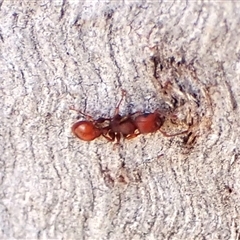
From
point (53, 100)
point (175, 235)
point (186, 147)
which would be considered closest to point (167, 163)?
point (186, 147)

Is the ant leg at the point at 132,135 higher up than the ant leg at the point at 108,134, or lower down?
lower down

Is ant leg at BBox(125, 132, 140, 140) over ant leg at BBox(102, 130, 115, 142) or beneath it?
beneath

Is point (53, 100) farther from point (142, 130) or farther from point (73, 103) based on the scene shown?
point (142, 130)

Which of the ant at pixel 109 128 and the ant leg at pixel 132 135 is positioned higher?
the ant at pixel 109 128
